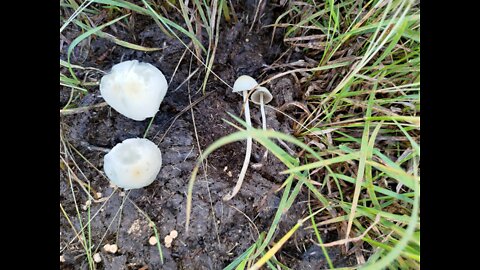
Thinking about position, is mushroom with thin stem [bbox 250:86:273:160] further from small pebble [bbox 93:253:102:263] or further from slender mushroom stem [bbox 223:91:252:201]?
small pebble [bbox 93:253:102:263]

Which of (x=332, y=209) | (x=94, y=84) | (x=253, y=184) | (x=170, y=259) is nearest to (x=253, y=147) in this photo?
(x=253, y=184)

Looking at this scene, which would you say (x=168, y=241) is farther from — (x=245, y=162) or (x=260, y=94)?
(x=260, y=94)

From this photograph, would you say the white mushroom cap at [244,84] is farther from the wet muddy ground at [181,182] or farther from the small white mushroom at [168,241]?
→ the small white mushroom at [168,241]

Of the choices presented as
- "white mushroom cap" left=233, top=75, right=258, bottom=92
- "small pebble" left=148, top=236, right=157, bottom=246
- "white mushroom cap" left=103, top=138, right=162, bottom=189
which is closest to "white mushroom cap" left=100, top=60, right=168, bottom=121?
"white mushroom cap" left=103, top=138, right=162, bottom=189
